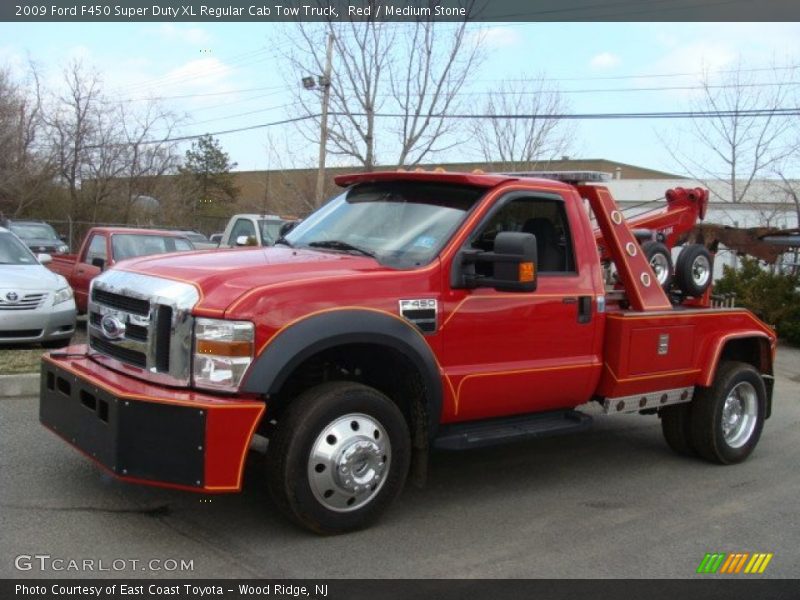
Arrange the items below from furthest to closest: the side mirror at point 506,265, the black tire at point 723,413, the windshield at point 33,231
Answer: the windshield at point 33,231, the black tire at point 723,413, the side mirror at point 506,265

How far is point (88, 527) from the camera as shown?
4.43m

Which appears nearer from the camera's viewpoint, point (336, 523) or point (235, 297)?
point (235, 297)

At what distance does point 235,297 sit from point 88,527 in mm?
1589

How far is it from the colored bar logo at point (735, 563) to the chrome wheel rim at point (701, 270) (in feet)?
8.89

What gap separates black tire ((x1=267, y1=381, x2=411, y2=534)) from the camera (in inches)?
166

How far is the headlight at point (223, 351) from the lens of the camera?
13.3 feet

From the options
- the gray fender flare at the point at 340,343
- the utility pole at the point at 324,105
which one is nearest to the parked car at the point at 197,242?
the utility pole at the point at 324,105

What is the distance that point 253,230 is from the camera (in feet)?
50.3

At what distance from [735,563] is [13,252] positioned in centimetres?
917

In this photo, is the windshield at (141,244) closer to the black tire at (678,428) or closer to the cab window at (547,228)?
the cab window at (547,228)

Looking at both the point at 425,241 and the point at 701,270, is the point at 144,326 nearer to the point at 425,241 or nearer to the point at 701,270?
the point at 425,241
